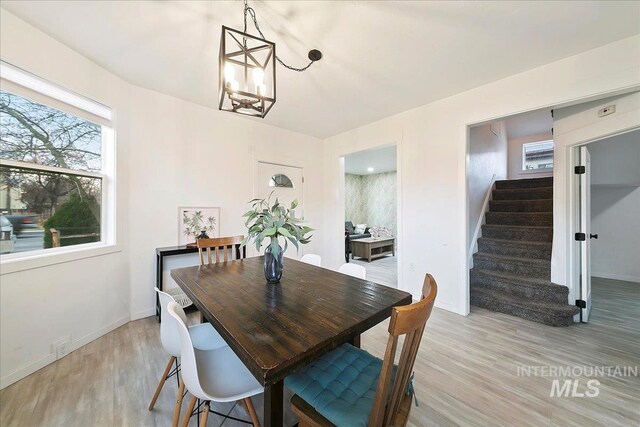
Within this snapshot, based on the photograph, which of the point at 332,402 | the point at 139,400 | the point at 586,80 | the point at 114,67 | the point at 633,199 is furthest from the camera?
the point at 633,199

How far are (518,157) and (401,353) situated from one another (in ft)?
22.2

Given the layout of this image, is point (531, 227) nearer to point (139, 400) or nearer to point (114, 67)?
point (139, 400)

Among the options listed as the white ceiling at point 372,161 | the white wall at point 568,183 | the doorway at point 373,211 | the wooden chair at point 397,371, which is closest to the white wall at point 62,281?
the wooden chair at point 397,371

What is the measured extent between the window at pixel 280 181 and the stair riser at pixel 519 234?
3443 millimetres

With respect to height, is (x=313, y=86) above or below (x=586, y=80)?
above

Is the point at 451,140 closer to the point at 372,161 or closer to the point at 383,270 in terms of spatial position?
the point at 383,270

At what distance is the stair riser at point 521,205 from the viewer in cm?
376

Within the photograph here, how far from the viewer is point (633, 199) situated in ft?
12.8

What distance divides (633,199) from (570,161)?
2.75 meters

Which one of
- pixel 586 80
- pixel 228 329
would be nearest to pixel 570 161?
pixel 586 80

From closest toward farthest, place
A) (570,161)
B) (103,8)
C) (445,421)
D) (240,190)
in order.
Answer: (445,421) < (103,8) < (570,161) < (240,190)

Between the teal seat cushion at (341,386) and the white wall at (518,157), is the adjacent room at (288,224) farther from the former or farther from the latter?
the white wall at (518,157)

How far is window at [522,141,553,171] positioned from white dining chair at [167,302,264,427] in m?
6.85

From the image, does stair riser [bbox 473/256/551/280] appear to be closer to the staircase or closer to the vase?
the staircase
